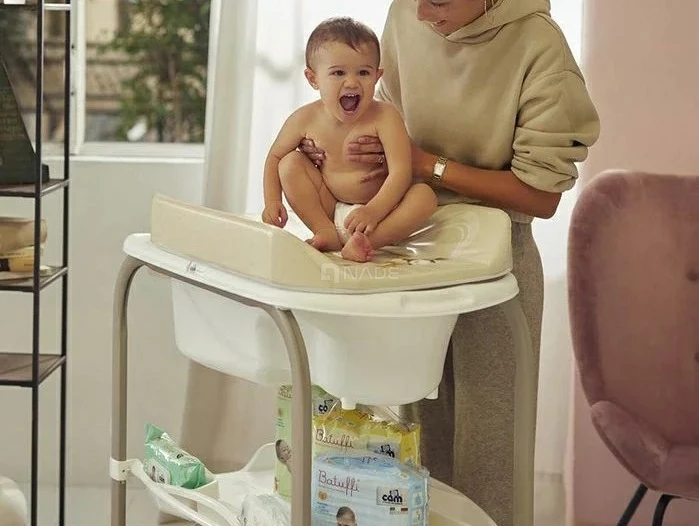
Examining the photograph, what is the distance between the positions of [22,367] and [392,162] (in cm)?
107

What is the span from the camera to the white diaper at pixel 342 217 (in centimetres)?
147

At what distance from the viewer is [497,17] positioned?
1.55 m

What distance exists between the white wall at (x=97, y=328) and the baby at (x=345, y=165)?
105 centimetres

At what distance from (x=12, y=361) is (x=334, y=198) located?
1017 mm

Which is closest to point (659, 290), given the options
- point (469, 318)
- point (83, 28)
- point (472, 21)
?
point (469, 318)

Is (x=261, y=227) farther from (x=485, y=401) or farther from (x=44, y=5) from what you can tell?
(x=44, y=5)

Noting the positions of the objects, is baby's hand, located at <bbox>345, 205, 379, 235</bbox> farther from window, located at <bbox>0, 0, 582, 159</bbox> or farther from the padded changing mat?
window, located at <bbox>0, 0, 582, 159</bbox>

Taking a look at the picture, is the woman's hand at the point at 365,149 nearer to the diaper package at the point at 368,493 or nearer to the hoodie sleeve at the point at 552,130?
the hoodie sleeve at the point at 552,130

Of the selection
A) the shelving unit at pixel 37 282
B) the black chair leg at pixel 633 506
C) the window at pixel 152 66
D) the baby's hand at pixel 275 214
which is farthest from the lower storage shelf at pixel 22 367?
the black chair leg at pixel 633 506

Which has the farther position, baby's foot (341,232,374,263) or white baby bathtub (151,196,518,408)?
baby's foot (341,232,374,263)

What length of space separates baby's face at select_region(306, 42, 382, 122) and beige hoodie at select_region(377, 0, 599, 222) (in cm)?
Result: 19

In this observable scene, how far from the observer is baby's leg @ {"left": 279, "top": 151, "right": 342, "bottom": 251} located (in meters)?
1.50

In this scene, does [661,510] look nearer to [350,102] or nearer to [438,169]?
[438,169]

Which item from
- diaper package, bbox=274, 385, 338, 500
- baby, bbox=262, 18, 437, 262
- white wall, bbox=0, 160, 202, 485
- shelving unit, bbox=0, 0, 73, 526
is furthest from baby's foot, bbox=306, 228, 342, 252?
white wall, bbox=0, 160, 202, 485
